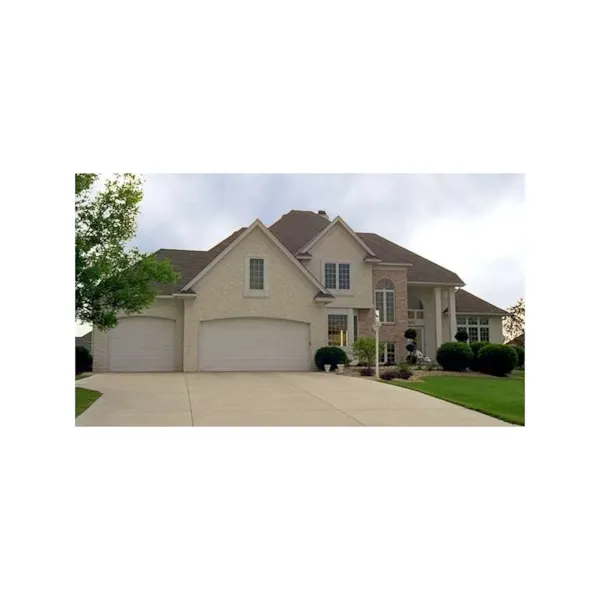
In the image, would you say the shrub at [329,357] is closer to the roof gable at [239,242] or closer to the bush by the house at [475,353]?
the roof gable at [239,242]

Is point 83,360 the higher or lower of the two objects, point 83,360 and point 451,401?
the higher

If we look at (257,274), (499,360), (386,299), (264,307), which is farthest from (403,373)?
(386,299)

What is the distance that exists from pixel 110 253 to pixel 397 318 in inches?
610

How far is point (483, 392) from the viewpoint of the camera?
52.9 feet

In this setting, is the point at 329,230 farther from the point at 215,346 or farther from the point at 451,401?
the point at 451,401

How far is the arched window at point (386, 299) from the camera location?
27.0m

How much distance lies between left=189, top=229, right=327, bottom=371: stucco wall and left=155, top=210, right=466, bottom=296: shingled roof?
1476mm

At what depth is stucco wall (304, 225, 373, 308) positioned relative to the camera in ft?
83.7

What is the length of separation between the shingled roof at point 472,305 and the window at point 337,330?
283 inches

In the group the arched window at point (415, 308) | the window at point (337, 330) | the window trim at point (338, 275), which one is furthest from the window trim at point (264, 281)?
the arched window at point (415, 308)
